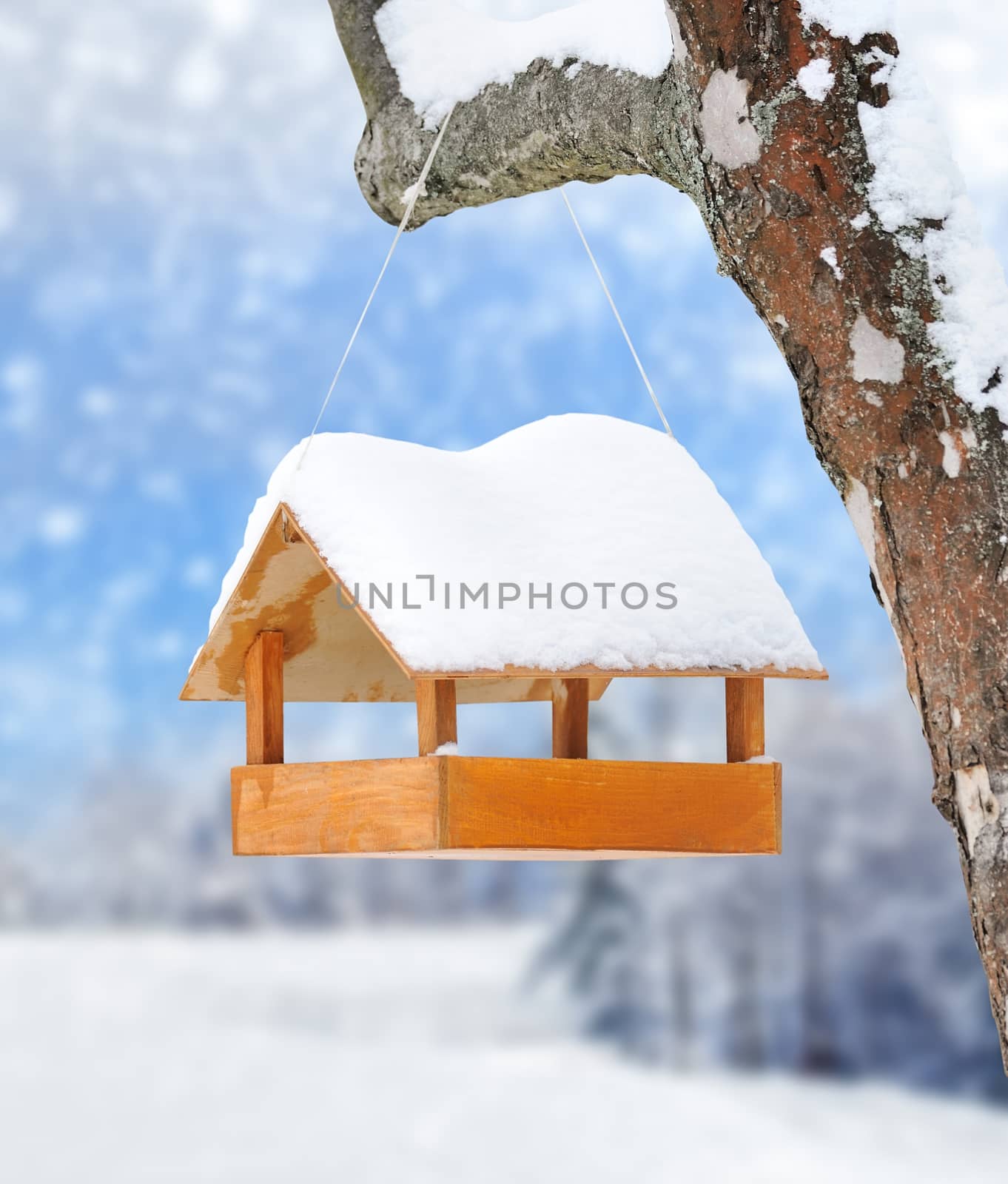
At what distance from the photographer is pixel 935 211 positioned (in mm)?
958

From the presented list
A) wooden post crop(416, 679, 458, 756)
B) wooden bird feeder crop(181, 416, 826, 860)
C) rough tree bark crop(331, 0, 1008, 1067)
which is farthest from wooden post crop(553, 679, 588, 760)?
rough tree bark crop(331, 0, 1008, 1067)

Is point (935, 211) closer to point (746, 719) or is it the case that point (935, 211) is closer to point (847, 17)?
point (847, 17)

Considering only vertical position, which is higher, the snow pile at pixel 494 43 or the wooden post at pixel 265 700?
the snow pile at pixel 494 43

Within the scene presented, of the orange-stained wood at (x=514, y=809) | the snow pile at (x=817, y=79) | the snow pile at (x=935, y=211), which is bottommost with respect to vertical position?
the orange-stained wood at (x=514, y=809)

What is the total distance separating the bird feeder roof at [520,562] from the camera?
1.24 m

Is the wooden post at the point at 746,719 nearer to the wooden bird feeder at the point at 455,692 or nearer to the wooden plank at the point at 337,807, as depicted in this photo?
the wooden bird feeder at the point at 455,692

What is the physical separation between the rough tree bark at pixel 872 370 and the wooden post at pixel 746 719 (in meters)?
0.47

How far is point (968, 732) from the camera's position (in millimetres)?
895

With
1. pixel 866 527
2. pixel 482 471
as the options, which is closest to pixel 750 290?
pixel 866 527

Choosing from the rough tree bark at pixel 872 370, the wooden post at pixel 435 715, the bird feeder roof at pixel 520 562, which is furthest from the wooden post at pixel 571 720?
the rough tree bark at pixel 872 370

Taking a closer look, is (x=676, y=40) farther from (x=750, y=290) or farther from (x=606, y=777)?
(x=606, y=777)

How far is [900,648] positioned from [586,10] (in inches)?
34.5

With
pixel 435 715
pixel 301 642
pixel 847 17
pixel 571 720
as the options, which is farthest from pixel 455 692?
pixel 847 17

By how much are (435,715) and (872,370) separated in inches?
20.6
